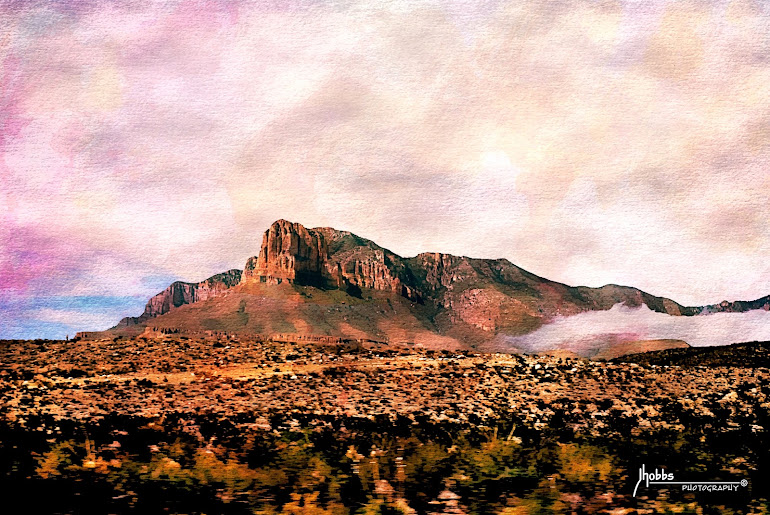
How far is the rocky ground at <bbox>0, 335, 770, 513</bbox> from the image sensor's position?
21.7 m

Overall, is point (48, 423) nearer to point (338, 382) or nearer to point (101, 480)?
point (101, 480)

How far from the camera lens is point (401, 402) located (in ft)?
93.1

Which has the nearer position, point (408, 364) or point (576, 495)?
point (576, 495)

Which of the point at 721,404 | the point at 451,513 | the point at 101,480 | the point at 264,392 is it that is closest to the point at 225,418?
the point at 264,392

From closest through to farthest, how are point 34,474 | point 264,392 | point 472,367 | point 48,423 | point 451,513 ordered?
point 451,513 → point 34,474 → point 48,423 → point 264,392 → point 472,367

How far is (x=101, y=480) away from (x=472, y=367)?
868 inches

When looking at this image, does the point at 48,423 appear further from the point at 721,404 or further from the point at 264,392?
the point at 721,404

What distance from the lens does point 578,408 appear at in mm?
28125

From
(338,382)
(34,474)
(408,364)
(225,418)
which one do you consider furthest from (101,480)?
(408,364)

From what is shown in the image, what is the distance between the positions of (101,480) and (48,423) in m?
8.82

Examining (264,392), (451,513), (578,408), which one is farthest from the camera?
(264,392)

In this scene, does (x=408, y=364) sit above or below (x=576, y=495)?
above

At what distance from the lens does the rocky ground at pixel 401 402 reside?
71.1ft

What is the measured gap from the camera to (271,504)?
16.0 m
